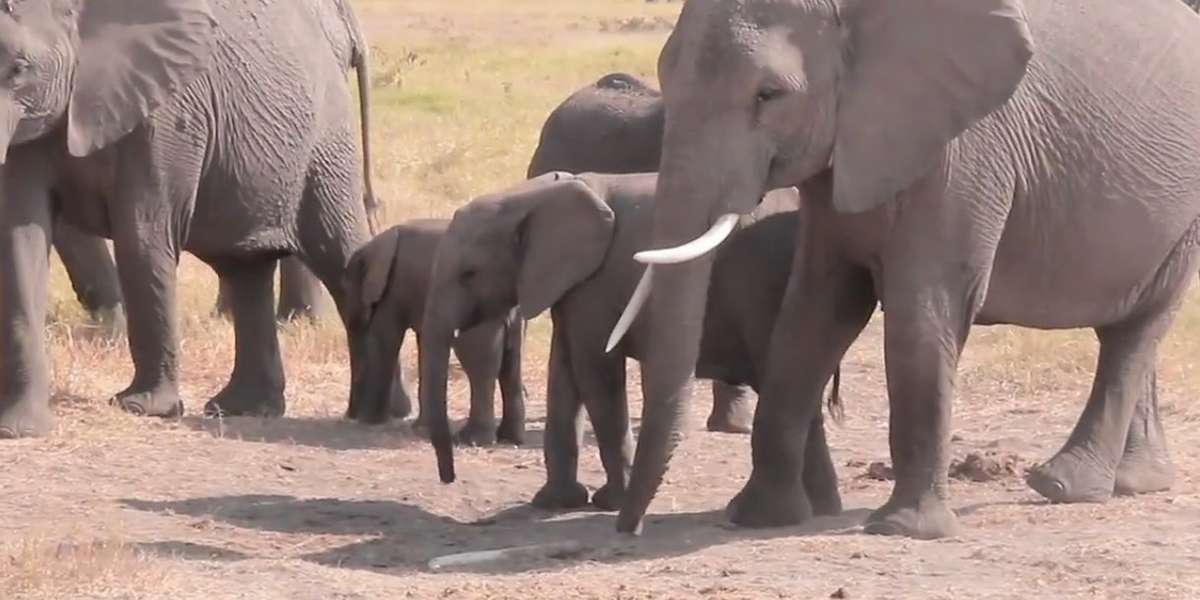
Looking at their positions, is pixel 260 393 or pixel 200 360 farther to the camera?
pixel 200 360

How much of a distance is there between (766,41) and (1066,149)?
129 centimetres

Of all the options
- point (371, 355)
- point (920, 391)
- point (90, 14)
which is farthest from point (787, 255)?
point (90, 14)

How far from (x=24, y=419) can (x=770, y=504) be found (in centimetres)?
312

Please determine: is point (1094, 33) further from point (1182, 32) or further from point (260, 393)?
point (260, 393)

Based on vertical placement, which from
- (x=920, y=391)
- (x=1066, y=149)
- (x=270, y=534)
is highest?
(x=1066, y=149)

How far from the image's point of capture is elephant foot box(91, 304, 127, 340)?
42.3 ft

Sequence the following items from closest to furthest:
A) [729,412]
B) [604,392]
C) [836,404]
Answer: [604,392], [836,404], [729,412]

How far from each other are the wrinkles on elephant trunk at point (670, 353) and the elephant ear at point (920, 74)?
58 cm

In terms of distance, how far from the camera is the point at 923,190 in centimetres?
771

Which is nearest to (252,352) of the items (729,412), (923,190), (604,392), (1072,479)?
(729,412)

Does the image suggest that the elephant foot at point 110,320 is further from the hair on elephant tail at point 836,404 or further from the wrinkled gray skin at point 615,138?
the hair on elephant tail at point 836,404

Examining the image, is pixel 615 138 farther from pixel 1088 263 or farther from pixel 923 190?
pixel 923 190

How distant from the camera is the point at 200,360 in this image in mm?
12094

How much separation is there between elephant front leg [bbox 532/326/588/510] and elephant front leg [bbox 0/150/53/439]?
2.19 meters
